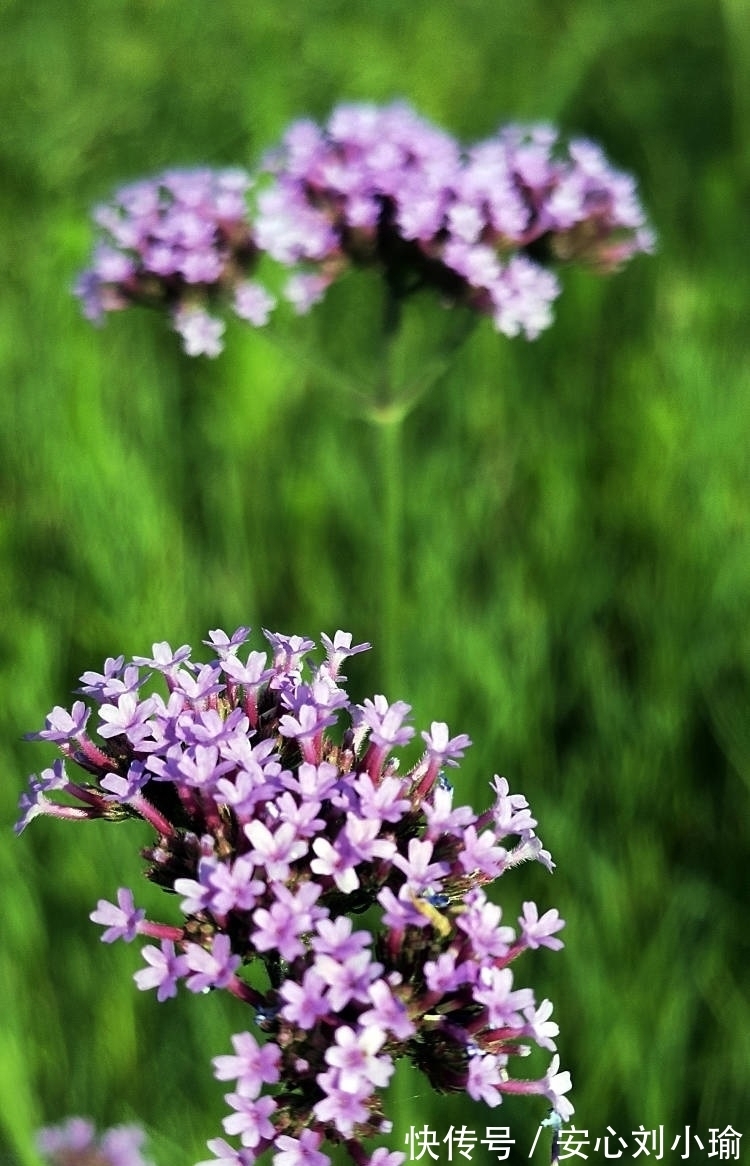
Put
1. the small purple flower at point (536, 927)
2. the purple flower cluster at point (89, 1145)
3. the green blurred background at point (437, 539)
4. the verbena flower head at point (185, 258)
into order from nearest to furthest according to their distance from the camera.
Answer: the small purple flower at point (536, 927), the purple flower cluster at point (89, 1145), the green blurred background at point (437, 539), the verbena flower head at point (185, 258)

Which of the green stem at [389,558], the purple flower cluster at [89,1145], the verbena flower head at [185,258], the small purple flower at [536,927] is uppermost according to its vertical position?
the verbena flower head at [185,258]

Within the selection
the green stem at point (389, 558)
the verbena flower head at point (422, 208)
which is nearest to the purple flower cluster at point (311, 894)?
the green stem at point (389, 558)

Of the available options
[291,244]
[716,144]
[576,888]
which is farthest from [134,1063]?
[716,144]

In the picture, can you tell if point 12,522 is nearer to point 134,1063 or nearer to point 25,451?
point 25,451

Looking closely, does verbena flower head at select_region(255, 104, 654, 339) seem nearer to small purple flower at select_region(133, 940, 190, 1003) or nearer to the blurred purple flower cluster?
the blurred purple flower cluster

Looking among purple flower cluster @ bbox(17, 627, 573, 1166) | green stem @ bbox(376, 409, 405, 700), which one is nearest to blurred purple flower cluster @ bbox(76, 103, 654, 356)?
green stem @ bbox(376, 409, 405, 700)

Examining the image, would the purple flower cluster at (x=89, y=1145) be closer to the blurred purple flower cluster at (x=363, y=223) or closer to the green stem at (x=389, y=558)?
the green stem at (x=389, y=558)

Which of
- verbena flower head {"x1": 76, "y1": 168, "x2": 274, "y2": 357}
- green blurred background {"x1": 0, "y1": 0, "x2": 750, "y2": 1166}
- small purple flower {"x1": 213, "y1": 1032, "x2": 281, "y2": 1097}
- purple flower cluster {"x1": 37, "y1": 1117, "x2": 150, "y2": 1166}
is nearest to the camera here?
small purple flower {"x1": 213, "y1": 1032, "x2": 281, "y2": 1097}
